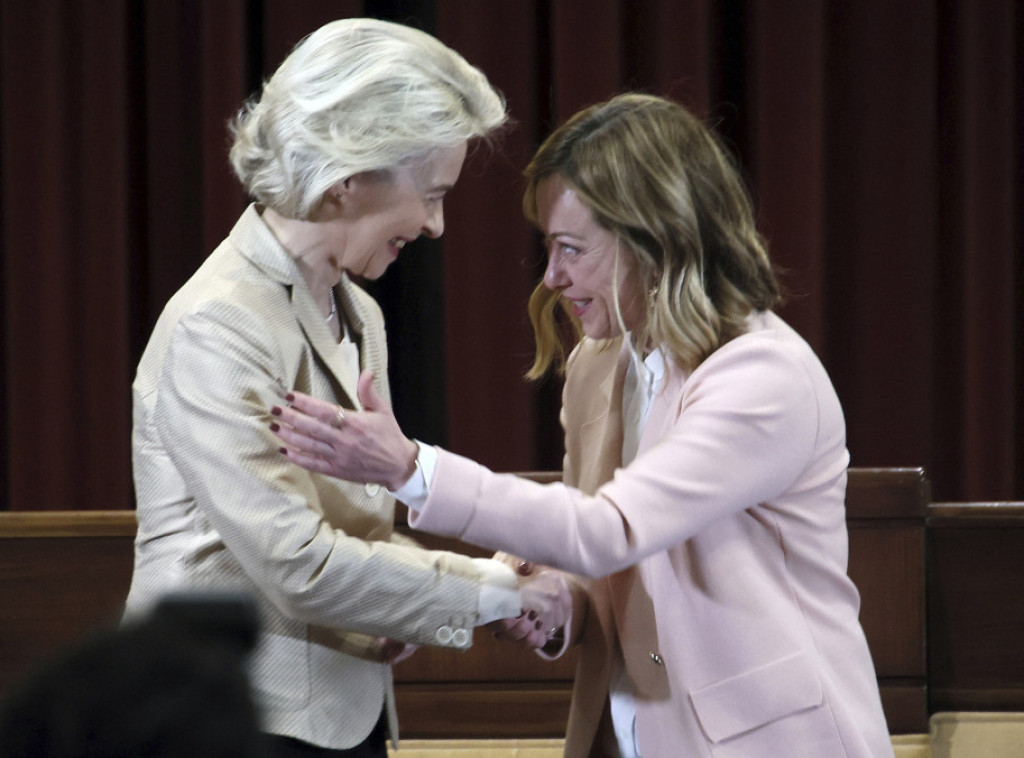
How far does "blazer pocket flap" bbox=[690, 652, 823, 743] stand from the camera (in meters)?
1.48

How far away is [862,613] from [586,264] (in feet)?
3.61

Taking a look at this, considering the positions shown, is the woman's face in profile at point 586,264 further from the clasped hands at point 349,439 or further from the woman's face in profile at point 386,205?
the clasped hands at point 349,439

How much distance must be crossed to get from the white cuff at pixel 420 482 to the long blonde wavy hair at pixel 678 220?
372 mm

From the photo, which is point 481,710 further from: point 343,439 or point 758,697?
point 343,439

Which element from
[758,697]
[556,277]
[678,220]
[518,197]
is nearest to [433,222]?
[556,277]

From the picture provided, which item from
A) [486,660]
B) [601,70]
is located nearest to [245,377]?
[486,660]

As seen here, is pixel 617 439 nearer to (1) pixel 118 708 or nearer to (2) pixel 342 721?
(2) pixel 342 721

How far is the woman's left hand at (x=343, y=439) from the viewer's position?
130cm

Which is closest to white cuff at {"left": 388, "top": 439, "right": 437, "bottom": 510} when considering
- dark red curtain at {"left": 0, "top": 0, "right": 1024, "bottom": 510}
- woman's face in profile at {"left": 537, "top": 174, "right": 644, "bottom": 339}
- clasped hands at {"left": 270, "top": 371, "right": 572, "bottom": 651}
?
clasped hands at {"left": 270, "top": 371, "right": 572, "bottom": 651}

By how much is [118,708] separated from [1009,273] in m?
3.14

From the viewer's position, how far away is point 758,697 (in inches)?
58.6

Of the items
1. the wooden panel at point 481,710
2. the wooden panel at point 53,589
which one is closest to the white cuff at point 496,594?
the wooden panel at point 481,710

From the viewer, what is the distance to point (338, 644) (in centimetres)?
149

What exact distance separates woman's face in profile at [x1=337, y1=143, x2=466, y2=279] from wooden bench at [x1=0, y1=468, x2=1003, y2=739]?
928 mm
